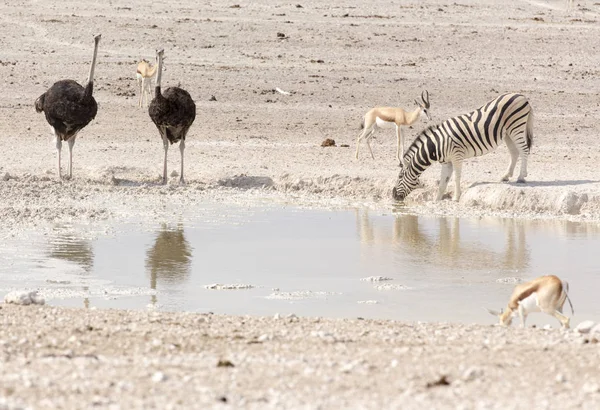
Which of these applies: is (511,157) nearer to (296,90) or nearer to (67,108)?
(67,108)

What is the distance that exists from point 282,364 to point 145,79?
1674 cm

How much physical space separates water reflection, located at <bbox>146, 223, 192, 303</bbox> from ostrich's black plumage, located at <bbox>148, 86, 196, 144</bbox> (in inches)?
129

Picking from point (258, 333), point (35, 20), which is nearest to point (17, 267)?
point (258, 333)

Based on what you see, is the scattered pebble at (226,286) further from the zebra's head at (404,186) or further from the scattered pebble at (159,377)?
the zebra's head at (404,186)

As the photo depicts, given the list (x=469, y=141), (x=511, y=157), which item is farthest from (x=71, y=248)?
(x=511, y=157)

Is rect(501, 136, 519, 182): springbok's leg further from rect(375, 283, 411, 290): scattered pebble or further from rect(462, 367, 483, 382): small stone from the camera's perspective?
rect(462, 367, 483, 382): small stone

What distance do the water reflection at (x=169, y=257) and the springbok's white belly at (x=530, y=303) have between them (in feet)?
9.99

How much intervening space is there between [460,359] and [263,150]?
12.0 metres

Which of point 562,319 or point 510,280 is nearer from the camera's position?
point 562,319

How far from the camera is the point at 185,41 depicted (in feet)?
93.4

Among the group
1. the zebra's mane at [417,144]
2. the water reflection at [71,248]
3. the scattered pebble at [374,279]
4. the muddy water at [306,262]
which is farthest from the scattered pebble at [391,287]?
the zebra's mane at [417,144]

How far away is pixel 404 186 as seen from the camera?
50.8 feet

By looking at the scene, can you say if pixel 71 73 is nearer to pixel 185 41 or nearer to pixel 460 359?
pixel 185 41

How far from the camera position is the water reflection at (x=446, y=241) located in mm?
11641
